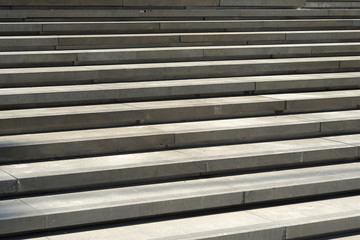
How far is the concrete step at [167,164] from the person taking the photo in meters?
5.20

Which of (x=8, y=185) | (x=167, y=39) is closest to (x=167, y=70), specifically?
(x=167, y=39)

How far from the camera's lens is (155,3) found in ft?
31.2

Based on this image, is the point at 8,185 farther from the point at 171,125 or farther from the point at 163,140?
the point at 171,125

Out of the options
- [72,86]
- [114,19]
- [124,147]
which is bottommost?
[124,147]

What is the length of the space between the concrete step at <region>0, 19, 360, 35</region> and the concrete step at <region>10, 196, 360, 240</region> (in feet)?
13.0

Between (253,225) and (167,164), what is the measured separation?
919 millimetres

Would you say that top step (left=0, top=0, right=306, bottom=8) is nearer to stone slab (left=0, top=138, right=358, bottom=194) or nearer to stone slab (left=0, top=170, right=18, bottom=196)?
stone slab (left=0, top=138, right=358, bottom=194)

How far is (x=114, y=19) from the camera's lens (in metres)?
9.13

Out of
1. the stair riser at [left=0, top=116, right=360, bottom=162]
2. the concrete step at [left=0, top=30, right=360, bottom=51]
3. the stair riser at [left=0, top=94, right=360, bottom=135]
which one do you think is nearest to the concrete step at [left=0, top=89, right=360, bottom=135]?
the stair riser at [left=0, top=94, right=360, bottom=135]

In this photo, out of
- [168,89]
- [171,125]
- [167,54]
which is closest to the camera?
[171,125]

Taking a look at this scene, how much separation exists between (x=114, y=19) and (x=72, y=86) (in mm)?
2346

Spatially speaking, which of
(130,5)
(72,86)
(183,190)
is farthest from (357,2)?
(183,190)

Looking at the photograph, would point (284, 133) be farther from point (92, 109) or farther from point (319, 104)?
point (92, 109)

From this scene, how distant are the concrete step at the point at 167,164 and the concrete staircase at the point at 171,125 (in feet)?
0.04
